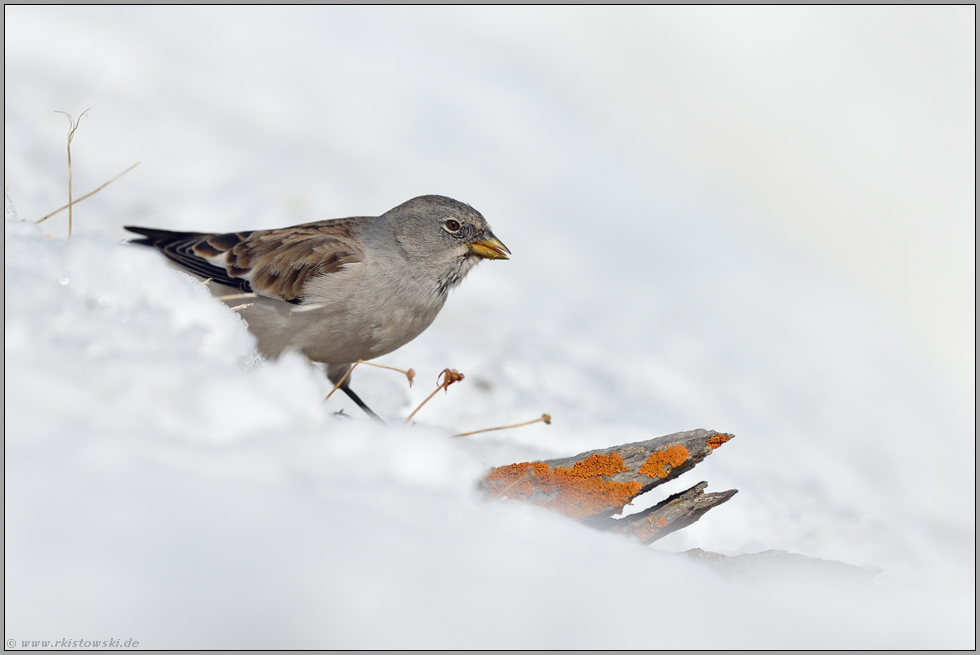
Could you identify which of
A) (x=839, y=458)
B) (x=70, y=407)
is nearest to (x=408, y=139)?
(x=839, y=458)

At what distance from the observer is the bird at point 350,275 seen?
14.6ft

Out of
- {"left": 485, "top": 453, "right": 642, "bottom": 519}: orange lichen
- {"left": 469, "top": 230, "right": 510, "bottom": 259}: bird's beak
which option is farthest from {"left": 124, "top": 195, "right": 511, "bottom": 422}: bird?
{"left": 485, "top": 453, "right": 642, "bottom": 519}: orange lichen

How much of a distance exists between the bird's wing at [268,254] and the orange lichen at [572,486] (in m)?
1.95

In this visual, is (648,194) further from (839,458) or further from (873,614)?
(873,614)

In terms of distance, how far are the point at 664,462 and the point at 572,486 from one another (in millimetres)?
434

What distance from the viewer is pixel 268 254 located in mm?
4941

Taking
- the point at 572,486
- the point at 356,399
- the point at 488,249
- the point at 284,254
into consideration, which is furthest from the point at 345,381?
the point at 572,486

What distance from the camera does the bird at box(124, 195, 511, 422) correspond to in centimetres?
445

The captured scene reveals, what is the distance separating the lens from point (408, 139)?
9.72 m

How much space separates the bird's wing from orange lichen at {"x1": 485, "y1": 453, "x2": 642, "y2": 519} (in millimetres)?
1954

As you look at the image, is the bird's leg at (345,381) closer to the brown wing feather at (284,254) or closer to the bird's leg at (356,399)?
the bird's leg at (356,399)

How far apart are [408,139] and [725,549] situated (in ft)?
22.9

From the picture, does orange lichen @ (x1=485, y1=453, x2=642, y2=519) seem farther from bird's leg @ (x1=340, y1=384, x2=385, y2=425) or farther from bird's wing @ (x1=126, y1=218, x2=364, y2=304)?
bird's wing @ (x1=126, y1=218, x2=364, y2=304)

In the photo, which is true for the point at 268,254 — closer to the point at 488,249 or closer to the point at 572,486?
the point at 488,249
